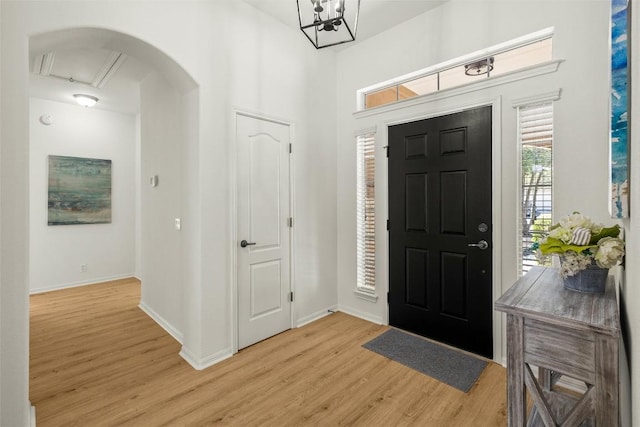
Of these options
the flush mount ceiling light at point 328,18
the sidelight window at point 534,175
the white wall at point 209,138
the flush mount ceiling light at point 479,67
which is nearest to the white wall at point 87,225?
the white wall at point 209,138

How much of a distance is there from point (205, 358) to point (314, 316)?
51.8 inches

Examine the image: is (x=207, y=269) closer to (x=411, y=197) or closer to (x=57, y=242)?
(x=411, y=197)

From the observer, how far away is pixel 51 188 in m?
4.82

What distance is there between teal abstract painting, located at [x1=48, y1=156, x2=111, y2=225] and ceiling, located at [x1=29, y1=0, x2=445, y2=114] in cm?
99

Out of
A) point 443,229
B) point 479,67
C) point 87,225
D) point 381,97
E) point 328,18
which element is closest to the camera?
point 328,18

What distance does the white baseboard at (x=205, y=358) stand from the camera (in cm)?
257

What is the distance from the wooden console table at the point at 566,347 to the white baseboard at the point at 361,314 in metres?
2.01

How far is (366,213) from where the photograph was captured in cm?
359

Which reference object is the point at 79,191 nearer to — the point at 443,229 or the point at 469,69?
the point at 443,229

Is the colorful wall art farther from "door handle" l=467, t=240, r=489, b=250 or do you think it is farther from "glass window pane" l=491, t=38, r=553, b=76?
"door handle" l=467, t=240, r=489, b=250

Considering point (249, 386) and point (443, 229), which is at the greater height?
point (443, 229)

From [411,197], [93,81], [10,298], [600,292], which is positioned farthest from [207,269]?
[93,81]

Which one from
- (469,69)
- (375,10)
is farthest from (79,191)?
(469,69)

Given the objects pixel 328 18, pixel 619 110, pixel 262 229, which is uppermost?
pixel 328 18
